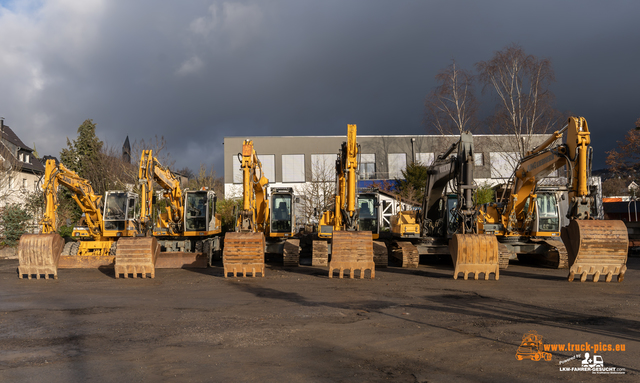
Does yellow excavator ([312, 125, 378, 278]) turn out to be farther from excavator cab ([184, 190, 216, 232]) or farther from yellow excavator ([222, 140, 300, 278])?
excavator cab ([184, 190, 216, 232])

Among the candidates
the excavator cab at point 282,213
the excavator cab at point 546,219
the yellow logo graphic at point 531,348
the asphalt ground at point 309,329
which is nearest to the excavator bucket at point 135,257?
the asphalt ground at point 309,329

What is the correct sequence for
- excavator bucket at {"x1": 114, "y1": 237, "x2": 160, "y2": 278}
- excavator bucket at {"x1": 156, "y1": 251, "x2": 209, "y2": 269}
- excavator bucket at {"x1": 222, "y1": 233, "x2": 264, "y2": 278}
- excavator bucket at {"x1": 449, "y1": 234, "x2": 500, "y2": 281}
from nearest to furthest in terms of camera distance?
excavator bucket at {"x1": 449, "y1": 234, "x2": 500, "y2": 281}, excavator bucket at {"x1": 222, "y1": 233, "x2": 264, "y2": 278}, excavator bucket at {"x1": 114, "y1": 237, "x2": 160, "y2": 278}, excavator bucket at {"x1": 156, "y1": 251, "x2": 209, "y2": 269}

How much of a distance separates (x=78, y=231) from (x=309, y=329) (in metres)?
14.7

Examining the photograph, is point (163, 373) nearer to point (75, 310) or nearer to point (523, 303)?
point (75, 310)

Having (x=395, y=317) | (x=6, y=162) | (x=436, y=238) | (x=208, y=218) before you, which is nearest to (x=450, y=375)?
(x=395, y=317)

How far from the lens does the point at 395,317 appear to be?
8.16 meters

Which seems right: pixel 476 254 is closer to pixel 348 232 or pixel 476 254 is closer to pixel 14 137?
pixel 348 232

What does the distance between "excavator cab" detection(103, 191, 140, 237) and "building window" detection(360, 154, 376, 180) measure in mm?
27545

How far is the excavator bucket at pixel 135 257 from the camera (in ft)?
44.4

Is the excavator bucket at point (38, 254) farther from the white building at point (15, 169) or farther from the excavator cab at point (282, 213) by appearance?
the white building at point (15, 169)

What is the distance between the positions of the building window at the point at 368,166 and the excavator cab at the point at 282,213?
25.9 m

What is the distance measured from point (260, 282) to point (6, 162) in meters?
21.1

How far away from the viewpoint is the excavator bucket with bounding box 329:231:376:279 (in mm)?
13062

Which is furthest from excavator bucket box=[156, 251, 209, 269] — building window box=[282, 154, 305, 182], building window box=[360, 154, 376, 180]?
building window box=[360, 154, 376, 180]
